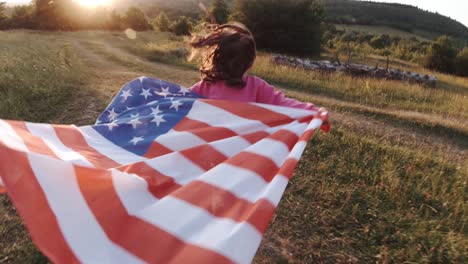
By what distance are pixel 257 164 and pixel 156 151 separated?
0.88 m

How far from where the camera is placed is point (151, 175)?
287 cm

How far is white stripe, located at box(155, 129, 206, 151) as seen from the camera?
3.33 m

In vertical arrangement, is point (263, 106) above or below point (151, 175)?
above

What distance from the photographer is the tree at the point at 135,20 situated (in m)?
46.1

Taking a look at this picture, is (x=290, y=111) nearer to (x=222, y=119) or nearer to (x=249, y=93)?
(x=249, y=93)

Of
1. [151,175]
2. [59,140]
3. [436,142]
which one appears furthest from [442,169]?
[59,140]

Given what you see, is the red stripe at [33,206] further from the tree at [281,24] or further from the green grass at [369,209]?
the tree at [281,24]

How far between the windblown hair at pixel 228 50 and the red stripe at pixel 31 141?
5.01 feet

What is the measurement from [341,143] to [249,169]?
4.01m

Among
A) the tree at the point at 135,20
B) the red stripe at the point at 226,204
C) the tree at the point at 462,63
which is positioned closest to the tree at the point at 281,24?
the tree at the point at 462,63

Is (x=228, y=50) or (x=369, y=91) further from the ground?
(x=228, y=50)

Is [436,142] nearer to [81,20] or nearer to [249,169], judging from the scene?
[249,169]

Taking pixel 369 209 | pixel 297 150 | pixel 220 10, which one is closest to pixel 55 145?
pixel 297 150

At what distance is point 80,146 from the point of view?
10.9 feet
